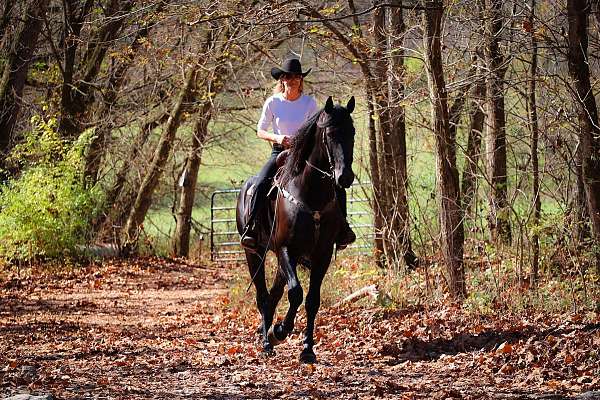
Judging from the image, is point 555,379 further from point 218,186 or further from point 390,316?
point 218,186

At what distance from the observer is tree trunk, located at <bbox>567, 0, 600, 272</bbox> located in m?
10.7

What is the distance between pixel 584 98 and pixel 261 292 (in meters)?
4.34

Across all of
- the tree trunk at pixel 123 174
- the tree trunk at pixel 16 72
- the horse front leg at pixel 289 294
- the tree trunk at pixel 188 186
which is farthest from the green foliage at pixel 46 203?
the horse front leg at pixel 289 294

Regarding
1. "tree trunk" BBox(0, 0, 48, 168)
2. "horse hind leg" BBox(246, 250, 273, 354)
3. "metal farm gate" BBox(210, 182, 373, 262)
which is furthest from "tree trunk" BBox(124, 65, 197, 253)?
"horse hind leg" BBox(246, 250, 273, 354)

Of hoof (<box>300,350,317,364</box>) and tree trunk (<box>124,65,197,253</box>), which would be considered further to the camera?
tree trunk (<box>124,65,197,253</box>)

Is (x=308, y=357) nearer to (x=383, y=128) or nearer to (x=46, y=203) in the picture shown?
(x=383, y=128)

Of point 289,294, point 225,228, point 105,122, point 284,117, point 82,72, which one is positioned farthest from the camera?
point 225,228

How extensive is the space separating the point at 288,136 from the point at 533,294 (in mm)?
3408

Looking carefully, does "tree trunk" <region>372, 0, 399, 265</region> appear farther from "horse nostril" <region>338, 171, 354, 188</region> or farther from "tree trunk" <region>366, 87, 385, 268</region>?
"horse nostril" <region>338, 171, 354, 188</region>

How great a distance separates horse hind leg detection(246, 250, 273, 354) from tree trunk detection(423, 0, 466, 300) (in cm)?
224

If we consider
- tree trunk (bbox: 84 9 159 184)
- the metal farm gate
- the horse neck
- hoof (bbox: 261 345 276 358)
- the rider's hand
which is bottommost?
hoof (bbox: 261 345 276 358)

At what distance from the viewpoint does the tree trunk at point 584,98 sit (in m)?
10.7

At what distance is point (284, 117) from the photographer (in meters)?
11.3

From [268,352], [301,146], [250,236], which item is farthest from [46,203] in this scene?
[301,146]
